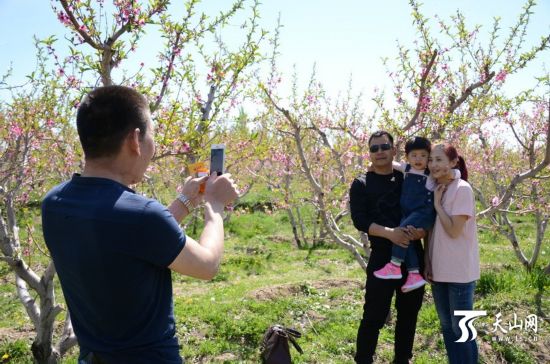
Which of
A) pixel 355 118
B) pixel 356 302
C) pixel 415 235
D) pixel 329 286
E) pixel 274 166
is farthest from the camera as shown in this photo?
pixel 274 166

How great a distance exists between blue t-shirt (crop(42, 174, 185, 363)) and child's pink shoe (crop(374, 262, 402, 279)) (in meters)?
2.02

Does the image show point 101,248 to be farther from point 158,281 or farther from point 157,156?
point 157,156

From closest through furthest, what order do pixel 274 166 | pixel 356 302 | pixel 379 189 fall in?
pixel 379 189 < pixel 356 302 < pixel 274 166

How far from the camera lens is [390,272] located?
310 centimetres

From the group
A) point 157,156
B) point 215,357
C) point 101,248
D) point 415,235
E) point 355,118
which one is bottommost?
point 215,357

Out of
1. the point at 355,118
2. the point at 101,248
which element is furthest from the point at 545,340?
the point at 355,118

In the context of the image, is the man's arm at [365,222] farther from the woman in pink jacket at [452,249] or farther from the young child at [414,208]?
the woman in pink jacket at [452,249]

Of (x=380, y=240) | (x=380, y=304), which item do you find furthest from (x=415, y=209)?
(x=380, y=304)

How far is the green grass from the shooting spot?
412 cm

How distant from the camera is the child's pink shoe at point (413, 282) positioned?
3.06 metres

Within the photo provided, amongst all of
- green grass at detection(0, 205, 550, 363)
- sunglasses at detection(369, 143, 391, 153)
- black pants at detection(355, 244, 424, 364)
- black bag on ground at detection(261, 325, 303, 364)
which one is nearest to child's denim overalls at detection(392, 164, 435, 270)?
black pants at detection(355, 244, 424, 364)

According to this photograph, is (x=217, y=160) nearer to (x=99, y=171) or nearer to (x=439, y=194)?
(x=99, y=171)

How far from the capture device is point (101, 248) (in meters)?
1.27

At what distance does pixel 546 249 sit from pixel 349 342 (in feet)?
21.9
